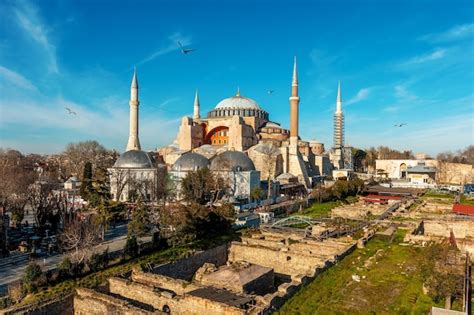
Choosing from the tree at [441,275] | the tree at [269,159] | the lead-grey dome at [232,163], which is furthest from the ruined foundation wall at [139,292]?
the tree at [269,159]

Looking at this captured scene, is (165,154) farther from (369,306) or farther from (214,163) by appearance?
(369,306)

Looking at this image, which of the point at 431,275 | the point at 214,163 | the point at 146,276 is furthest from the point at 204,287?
the point at 214,163

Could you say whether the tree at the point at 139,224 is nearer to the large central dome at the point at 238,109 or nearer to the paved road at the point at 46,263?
the paved road at the point at 46,263

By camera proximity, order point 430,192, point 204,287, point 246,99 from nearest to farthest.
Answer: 1. point 204,287
2. point 430,192
3. point 246,99

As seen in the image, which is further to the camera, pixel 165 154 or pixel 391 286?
pixel 165 154

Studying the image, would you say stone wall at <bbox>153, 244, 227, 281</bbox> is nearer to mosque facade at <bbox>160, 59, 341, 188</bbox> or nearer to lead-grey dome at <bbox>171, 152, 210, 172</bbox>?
lead-grey dome at <bbox>171, 152, 210, 172</bbox>

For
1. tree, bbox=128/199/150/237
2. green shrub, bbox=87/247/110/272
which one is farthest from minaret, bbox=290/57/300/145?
green shrub, bbox=87/247/110/272

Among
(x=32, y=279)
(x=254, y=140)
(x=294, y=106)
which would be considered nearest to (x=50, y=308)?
(x=32, y=279)

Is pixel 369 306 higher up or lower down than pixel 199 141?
lower down
